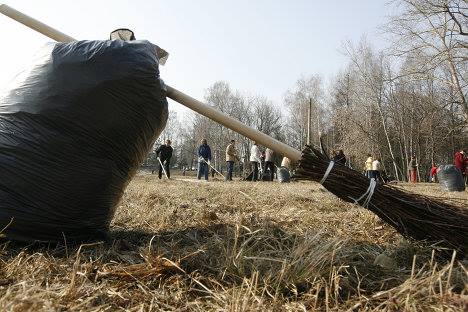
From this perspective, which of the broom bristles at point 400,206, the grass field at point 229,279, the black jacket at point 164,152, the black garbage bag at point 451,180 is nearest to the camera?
the grass field at point 229,279

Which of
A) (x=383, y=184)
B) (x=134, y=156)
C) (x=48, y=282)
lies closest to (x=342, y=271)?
(x=383, y=184)

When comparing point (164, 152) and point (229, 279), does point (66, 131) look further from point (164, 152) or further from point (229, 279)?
point (164, 152)

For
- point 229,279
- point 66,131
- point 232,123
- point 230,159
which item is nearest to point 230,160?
point 230,159

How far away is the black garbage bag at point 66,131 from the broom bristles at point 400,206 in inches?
42.0

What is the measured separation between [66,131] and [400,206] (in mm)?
1884

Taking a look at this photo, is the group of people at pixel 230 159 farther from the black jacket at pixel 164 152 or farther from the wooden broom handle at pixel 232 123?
the wooden broom handle at pixel 232 123

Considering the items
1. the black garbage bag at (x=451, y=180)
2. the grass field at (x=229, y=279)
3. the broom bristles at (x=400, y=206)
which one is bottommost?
the grass field at (x=229, y=279)

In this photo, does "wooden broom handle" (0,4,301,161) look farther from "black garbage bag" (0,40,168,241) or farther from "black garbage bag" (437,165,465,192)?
"black garbage bag" (437,165,465,192)

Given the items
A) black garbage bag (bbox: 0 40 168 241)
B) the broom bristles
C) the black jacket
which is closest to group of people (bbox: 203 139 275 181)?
Answer: the black jacket

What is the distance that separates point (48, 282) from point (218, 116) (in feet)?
4.94

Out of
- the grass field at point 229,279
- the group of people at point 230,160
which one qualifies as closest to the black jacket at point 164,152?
the group of people at point 230,160

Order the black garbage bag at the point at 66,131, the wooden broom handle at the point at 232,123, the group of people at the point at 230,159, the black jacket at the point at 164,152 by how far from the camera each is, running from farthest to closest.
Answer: the group of people at the point at 230,159 < the black jacket at the point at 164,152 < the wooden broom handle at the point at 232,123 < the black garbage bag at the point at 66,131

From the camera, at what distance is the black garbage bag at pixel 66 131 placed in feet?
6.55

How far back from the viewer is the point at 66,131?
80.1 inches
